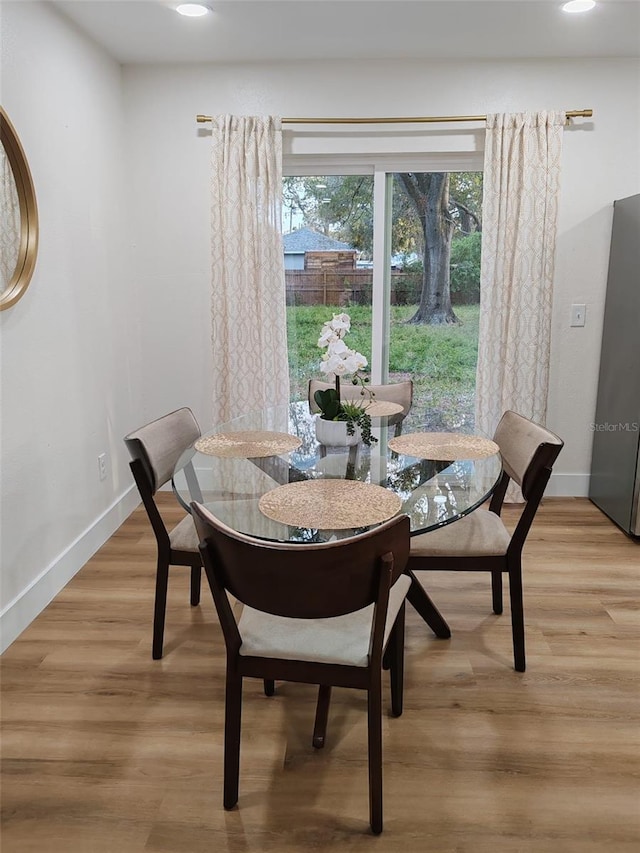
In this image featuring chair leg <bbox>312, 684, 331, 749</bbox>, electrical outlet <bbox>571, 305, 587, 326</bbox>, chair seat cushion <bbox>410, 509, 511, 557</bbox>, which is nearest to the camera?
chair leg <bbox>312, 684, 331, 749</bbox>

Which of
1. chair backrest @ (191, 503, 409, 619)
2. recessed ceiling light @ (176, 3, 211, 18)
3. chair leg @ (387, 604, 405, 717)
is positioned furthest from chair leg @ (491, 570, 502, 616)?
recessed ceiling light @ (176, 3, 211, 18)

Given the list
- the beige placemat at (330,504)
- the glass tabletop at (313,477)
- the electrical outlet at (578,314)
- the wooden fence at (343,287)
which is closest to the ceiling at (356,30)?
the wooden fence at (343,287)

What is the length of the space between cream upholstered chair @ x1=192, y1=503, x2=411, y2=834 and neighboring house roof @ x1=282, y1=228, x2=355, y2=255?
2585 millimetres

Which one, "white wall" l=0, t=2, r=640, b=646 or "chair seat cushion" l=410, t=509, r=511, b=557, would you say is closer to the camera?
"chair seat cushion" l=410, t=509, r=511, b=557

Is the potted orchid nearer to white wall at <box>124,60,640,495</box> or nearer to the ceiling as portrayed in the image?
the ceiling

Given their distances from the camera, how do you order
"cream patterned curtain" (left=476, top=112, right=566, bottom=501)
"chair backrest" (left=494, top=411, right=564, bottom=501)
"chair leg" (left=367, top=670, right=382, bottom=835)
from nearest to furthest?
"chair leg" (left=367, top=670, right=382, bottom=835) → "chair backrest" (left=494, top=411, right=564, bottom=501) → "cream patterned curtain" (left=476, top=112, right=566, bottom=501)

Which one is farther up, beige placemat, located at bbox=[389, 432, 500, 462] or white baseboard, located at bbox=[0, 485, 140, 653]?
beige placemat, located at bbox=[389, 432, 500, 462]

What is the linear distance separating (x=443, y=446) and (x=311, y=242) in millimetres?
2038

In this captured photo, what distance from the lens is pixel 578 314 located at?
12.3 ft

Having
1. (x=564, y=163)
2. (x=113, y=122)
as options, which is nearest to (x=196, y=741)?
(x=113, y=122)

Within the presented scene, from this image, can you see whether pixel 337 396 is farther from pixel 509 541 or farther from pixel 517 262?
pixel 517 262

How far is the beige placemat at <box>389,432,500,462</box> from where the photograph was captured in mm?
2219

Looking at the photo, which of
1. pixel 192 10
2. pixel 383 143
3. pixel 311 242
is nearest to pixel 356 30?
pixel 383 143

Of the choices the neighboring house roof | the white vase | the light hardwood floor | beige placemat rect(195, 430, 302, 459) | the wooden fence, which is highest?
the neighboring house roof
